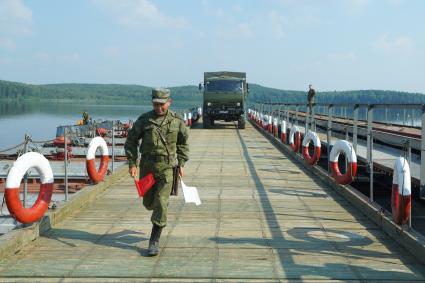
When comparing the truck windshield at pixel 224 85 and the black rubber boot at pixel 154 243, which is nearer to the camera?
the black rubber boot at pixel 154 243

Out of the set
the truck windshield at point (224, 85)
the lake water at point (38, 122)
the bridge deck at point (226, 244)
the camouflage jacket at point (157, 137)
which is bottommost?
the lake water at point (38, 122)

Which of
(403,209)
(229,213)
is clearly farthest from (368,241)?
(229,213)

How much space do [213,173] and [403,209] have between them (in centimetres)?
686

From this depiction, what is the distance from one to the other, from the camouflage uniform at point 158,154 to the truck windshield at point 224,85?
23.9 metres

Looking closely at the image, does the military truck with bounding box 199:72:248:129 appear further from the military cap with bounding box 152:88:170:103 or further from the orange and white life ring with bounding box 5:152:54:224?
the military cap with bounding box 152:88:170:103

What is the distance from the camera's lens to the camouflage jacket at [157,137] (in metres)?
5.71

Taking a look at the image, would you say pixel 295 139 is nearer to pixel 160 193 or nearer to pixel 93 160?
pixel 93 160

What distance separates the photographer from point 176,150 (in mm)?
5957

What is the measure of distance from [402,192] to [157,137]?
269 cm

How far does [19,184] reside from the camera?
19.5 ft

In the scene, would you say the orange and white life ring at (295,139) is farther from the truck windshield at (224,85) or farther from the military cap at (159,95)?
the truck windshield at (224,85)

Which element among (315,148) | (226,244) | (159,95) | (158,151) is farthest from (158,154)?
(315,148)

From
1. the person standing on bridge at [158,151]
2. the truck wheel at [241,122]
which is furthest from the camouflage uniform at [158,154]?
the truck wheel at [241,122]

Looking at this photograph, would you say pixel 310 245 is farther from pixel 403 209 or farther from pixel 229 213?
pixel 229 213
